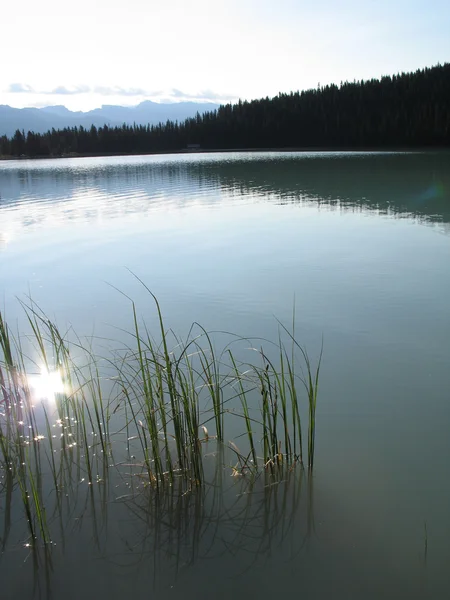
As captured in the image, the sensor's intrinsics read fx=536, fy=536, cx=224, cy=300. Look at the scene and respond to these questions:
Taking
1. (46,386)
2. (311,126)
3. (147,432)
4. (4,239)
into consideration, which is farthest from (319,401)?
(311,126)

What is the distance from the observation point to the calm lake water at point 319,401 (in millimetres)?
2703

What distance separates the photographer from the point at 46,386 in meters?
4.49

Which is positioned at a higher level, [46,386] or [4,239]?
[4,239]

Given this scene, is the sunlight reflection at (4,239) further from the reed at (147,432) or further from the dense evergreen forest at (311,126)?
the dense evergreen forest at (311,126)

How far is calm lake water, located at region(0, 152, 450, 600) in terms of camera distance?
270 centimetres

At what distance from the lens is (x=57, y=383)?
4.45 meters

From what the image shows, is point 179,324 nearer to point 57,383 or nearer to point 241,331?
point 241,331

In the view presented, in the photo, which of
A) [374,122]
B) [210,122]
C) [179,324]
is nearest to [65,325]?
[179,324]

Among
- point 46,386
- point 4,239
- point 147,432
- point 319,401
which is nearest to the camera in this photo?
point 147,432

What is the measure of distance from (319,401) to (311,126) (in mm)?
97978

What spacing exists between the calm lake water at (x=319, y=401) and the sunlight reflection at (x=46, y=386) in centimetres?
124

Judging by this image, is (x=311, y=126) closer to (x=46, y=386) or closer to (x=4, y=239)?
(x=4, y=239)

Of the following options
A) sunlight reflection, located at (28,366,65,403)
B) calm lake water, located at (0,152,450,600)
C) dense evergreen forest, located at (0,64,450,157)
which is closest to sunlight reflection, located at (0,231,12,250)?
calm lake water, located at (0,152,450,600)

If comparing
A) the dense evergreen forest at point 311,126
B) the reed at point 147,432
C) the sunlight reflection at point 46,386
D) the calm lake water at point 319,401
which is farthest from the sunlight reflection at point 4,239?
the dense evergreen forest at point 311,126
